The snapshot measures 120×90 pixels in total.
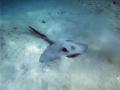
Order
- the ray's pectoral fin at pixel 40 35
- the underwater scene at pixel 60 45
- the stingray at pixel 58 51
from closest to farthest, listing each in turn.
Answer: the underwater scene at pixel 60 45 → the stingray at pixel 58 51 → the ray's pectoral fin at pixel 40 35

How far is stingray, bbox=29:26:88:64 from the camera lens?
292 cm

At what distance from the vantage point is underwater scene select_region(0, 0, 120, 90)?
2602mm

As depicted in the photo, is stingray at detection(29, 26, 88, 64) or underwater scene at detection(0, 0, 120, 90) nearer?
underwater scene at detection(0, 0, 120, 90)

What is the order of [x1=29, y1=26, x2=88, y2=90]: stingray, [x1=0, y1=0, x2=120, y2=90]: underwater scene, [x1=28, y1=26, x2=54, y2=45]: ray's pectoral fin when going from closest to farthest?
[x1=0, y1=0, x2=120, y2=90]: underwater scene, [x1=29, y1=26, x2=88, y2=90]: stingray, [x1=28, y1=26, x2=54, y2=45]: ray's pectoral fin

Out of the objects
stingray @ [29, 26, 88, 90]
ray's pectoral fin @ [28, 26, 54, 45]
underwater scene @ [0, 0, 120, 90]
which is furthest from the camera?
ray's pectoral fin @ [28, 26, 54, 45]

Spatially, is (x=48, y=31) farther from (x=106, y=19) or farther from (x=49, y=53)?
(x=106, y=19)

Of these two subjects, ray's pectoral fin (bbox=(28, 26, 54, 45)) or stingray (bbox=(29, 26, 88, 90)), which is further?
ray's pectoral fin (bbox=(28, 26, 54, 45))

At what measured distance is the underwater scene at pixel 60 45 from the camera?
260 cm

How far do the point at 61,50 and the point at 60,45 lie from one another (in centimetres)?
11

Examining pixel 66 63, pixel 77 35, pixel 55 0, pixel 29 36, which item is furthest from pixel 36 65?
pixel 55 0

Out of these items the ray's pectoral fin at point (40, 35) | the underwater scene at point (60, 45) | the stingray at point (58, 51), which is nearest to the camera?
the underwater scene at point (60, 45)

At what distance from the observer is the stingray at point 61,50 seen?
9.58 ft

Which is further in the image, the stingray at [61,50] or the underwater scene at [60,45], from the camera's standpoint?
the stingray at [61,50]

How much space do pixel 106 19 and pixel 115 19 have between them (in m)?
0.16
